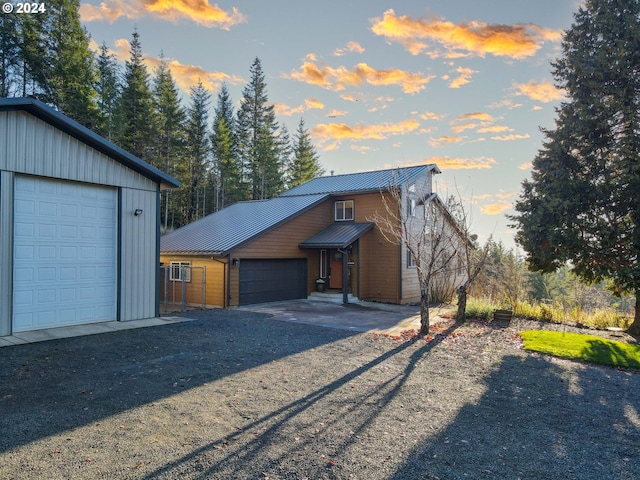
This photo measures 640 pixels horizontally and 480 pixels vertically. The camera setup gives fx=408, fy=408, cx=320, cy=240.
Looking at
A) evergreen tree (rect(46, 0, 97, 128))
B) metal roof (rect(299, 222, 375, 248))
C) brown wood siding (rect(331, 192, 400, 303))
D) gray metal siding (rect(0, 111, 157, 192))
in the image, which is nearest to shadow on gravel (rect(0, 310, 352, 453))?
gray metal siding (rect(0, 111, 157, 192))

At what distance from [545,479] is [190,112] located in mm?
34487

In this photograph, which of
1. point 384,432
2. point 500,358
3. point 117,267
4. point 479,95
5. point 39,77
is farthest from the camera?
point 39,77

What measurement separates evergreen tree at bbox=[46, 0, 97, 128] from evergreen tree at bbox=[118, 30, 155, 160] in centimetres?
408

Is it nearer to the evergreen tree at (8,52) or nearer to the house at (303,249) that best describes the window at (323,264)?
the house at (303,249)

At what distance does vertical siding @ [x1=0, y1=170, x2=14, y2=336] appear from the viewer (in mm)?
8133

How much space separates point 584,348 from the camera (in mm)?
8797

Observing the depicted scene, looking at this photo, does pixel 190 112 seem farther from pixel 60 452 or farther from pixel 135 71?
pixel 60 452

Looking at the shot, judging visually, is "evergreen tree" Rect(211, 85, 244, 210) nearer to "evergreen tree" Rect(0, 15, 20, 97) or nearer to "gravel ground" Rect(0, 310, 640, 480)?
"evergreen tree" Rect(0, 15, 20, 97)

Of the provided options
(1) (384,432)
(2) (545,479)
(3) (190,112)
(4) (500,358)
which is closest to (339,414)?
(1) (384,432)

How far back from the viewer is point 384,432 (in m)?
4.24

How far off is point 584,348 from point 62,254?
1175cm

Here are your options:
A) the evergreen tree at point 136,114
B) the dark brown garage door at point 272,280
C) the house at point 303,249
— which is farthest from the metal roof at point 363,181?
the evergreen tree at point 136,114

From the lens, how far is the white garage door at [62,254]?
28.3ft

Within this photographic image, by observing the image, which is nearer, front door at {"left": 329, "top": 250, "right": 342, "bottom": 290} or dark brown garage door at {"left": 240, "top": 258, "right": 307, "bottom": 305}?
dark brown garage door at {"left": 240, "top": 258, "right": 307, "bottom": 305}
